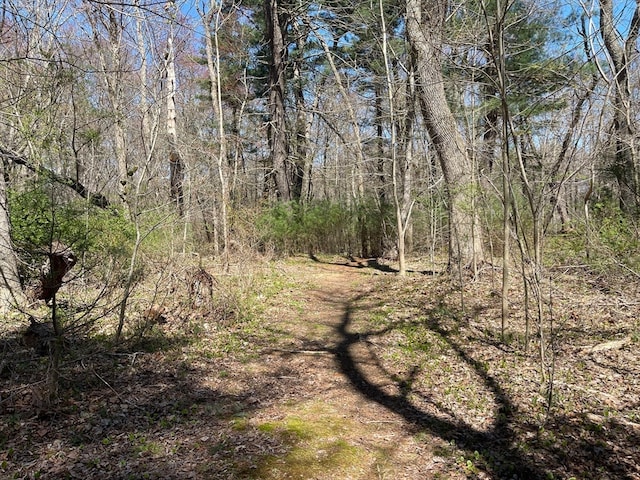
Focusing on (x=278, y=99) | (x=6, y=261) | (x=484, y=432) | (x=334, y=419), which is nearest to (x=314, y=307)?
(x=334, y=419)

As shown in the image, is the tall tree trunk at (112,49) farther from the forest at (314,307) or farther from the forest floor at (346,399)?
the forest floor at (346,399)

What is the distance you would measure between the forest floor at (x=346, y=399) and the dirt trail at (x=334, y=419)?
2cm

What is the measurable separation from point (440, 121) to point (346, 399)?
614 centimetres

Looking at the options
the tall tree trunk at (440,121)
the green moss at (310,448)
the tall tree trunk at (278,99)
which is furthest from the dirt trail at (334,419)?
the tall tree trunk at (278,99)

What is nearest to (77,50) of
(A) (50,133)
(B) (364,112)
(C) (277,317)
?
(A) (50,133)

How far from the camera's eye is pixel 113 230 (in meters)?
6.35

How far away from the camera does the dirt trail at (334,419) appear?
10.3 ft

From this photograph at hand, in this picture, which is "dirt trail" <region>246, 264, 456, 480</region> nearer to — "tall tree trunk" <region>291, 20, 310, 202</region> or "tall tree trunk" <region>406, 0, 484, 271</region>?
"tall tree trunk" <region>406, 0, 484, 271</region>

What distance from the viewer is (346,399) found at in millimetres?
4395

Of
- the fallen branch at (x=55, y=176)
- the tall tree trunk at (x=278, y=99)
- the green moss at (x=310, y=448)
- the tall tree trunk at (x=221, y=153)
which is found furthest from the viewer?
the tall tree trunk at (x=278, y=99)

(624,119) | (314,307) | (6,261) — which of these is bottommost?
(314,307)

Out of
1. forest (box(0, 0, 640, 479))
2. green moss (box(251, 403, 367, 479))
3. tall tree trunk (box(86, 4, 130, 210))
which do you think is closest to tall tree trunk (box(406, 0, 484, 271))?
forest (box(0, 0, 640, 479))

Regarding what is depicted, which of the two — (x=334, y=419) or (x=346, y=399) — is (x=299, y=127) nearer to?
(x=346, y=399)

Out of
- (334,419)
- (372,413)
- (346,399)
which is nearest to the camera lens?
(334,419)
